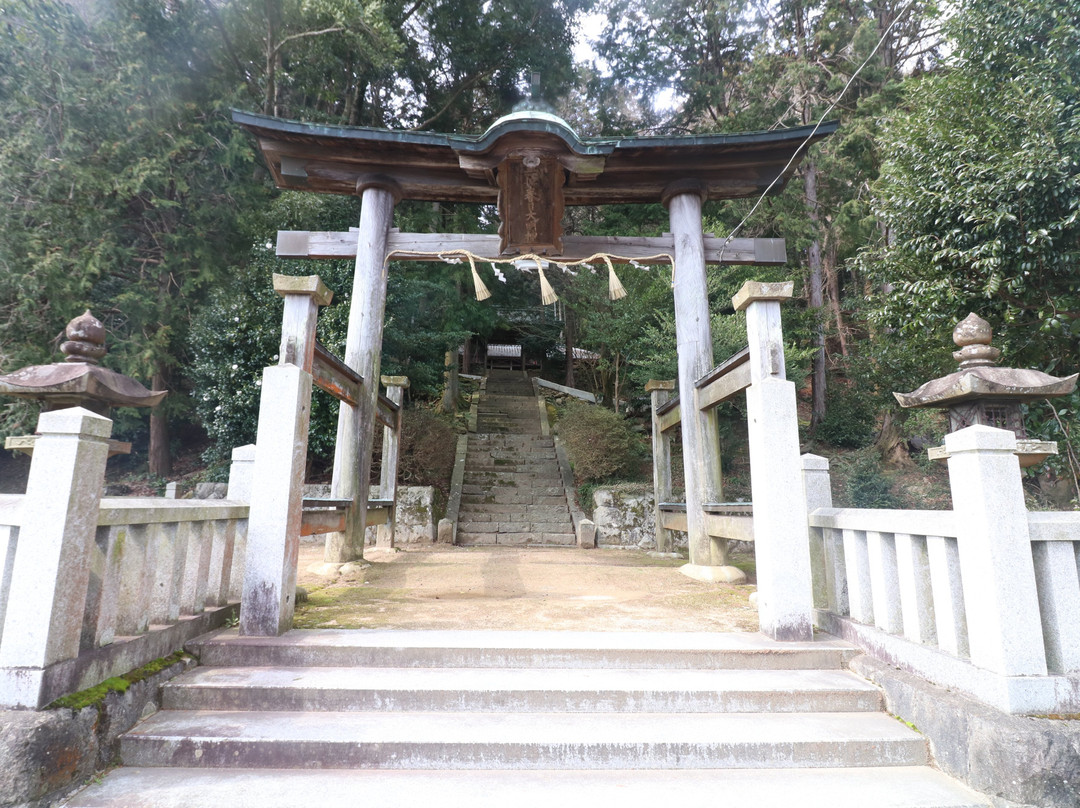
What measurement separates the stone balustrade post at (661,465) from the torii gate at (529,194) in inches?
65.2

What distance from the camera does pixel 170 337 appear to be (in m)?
10.9

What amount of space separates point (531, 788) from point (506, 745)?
203mm

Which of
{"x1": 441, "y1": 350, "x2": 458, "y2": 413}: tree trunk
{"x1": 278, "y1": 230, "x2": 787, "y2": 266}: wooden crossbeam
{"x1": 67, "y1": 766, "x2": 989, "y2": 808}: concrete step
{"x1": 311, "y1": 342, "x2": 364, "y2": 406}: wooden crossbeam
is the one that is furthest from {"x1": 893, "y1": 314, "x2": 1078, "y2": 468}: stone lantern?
{"x1": 441, "y1": 350, "x2": 458, "y2": 413}: tree trunk

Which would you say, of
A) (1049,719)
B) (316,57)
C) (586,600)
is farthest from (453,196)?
(316,57)

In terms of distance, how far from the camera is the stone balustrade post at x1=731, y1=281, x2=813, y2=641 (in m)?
3.15

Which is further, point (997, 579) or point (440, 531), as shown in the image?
point (440, 531)

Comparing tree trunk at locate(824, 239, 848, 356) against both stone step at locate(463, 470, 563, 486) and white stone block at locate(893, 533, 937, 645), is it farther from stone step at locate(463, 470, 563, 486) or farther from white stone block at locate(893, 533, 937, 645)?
white stone block at locate(893, 533, 937, 645)

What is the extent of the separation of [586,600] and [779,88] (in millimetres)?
13713

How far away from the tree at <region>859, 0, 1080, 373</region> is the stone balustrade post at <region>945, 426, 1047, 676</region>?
4.67 meters

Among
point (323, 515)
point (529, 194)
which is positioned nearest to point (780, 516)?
point (323, 515)

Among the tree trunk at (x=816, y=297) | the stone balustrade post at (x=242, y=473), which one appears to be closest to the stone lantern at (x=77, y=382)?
the stone balustrade post at (x=242, y=473)

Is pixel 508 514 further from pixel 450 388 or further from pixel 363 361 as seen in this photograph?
pixel 450 388

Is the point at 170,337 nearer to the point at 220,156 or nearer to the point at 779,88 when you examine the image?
the point at 220,156

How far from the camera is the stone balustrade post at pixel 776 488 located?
3152mm
